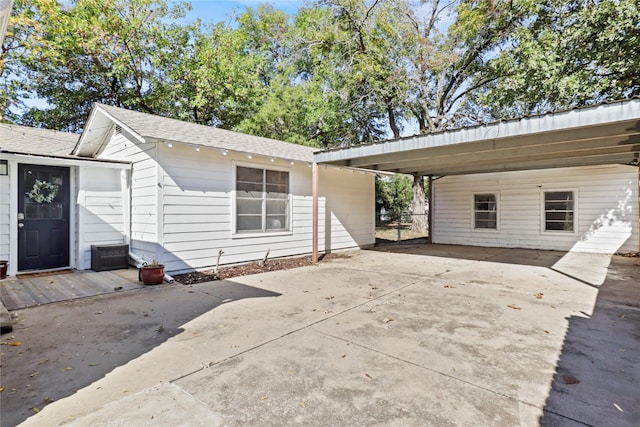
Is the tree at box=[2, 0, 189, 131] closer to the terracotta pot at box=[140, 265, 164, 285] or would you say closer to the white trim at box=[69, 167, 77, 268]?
the white trim at box=[69, 167, 77, 268]

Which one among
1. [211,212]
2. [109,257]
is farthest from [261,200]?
[109,257]

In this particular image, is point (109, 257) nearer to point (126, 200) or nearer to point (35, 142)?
point (126, 200)

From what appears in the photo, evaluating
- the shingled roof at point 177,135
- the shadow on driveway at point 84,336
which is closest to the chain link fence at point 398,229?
the shingled roof at point 177,135

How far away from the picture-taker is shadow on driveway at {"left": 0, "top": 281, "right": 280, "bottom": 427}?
227 centimetres

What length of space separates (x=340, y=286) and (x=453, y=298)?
Result: 1.77 meters

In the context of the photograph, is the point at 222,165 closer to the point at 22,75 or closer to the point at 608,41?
the point at 608,41

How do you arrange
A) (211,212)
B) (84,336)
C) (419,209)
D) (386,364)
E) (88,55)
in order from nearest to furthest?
(386,364) < (84,336) < (211,212) < (88,55) < (419,209)

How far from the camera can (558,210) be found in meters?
10.2

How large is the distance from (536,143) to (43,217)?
31.5ft

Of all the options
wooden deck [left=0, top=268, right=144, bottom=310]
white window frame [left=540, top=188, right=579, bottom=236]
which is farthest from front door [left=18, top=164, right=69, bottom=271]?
white window frame [left=540, top=188, right=579, bottom=236]

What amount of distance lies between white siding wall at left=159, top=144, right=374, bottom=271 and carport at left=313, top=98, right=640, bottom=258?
2.56 feet

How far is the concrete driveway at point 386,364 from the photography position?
200 centimetres

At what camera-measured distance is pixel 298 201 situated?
8367mm

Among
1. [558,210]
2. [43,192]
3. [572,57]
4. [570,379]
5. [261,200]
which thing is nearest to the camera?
[570,379]
